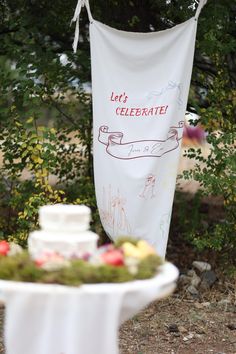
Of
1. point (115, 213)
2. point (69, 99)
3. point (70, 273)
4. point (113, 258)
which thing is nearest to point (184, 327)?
point (115, 213)

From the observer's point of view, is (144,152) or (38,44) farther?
(38,44)

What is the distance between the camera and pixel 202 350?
429 cm

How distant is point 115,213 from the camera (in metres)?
4.67

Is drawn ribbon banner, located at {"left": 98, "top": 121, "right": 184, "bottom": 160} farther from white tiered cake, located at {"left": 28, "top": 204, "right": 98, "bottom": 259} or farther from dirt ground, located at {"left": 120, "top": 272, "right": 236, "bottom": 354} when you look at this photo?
white tiered cake, located at {"left": 28, "top": 204, "right": 98, "bottom": 259}

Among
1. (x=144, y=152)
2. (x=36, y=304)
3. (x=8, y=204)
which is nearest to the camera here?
(x=36, y=304)

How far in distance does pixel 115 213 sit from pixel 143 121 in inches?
26.7

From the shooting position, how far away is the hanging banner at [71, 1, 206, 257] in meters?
4.57

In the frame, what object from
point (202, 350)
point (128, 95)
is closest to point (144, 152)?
point (128, 95)

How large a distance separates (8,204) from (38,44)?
147 centimetres

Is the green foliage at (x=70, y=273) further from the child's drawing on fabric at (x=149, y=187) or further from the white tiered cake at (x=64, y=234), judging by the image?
the child's drawing on fabric at (x=149, y=187)

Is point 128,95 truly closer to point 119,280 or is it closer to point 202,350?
point 202,350

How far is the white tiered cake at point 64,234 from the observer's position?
272cm

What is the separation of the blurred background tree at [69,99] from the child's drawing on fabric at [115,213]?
57 centimetres

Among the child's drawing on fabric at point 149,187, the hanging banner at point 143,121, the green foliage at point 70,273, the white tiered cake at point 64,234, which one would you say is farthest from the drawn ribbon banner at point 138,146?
the green foliage at point 70,273
